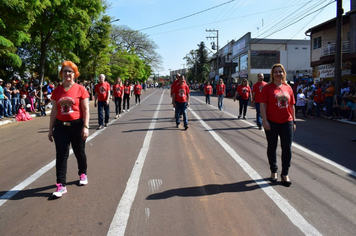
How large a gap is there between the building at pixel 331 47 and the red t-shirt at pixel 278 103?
21.0 m

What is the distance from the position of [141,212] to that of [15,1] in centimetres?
993

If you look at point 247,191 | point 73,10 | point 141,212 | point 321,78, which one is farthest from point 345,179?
point 321,78

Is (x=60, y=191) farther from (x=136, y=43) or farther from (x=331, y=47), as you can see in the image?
(x=136, y=43)

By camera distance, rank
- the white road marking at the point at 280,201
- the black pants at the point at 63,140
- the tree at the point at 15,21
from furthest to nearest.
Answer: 1. the tree at the point at 15,21
2. the black pants at the point at 63,140
3. the white road marking at the point at 280,201

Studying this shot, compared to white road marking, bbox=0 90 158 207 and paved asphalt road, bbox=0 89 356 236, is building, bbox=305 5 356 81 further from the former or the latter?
white road marking, bbox=0 90 158 207

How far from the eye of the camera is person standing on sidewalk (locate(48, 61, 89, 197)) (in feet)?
14.3

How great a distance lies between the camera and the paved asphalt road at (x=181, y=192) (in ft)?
11.2

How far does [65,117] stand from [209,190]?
7.88ft

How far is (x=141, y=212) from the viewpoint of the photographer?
377cm

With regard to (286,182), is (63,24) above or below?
above

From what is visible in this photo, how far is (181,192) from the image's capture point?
4.41m

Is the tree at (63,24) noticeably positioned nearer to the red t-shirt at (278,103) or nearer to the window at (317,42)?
the red t-shirt at (278,103)

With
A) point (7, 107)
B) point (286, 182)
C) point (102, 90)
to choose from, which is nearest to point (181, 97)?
point (102, 90)

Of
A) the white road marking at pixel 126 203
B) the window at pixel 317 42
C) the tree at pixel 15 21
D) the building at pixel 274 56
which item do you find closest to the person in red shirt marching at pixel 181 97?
the white road marking at pixel 126 203
